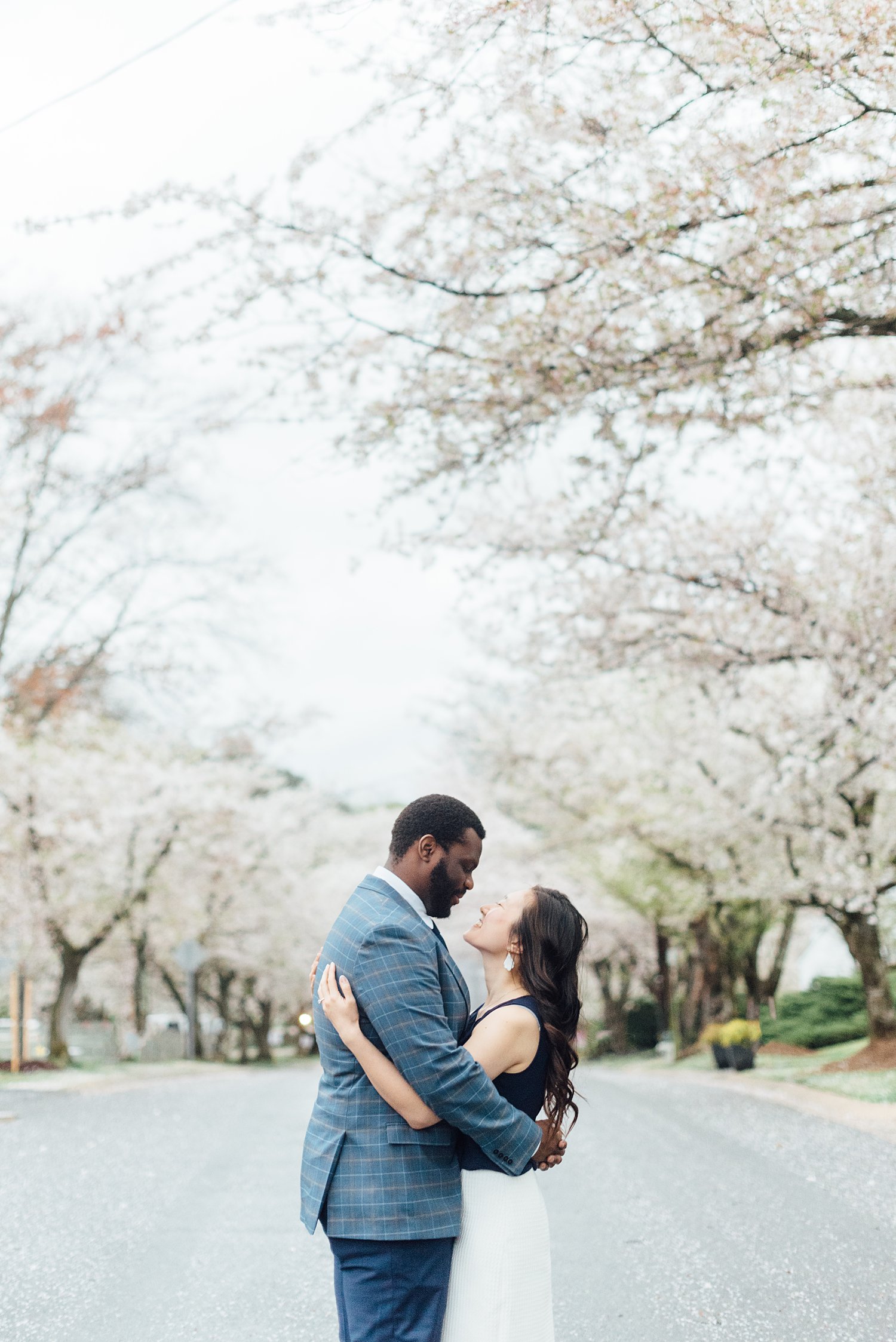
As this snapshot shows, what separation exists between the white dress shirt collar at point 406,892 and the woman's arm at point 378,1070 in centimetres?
24

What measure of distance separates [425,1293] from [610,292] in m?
5.67

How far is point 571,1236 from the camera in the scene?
684cm

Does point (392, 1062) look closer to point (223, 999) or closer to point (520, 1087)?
point (520, 1087)

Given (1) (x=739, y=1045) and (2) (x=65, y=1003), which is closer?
(1) (x=739, y=1045)

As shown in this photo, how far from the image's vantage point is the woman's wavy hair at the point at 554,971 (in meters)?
2.83

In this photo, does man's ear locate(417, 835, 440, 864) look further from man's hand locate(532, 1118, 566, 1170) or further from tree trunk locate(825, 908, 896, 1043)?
tree trunk locate(825, 908, 896, 1043)

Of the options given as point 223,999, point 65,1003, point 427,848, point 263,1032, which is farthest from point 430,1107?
point 263,1032

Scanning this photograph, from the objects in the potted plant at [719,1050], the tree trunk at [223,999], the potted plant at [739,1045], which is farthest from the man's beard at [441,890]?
the tree trunk at [223,999]

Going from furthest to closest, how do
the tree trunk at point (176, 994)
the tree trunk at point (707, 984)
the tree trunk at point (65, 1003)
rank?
the tree trunk at point (176, 994) → the tree trunk at point (707, 984) → the tree trunk at point (65, 1003)

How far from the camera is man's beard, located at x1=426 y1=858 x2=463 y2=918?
276 cm

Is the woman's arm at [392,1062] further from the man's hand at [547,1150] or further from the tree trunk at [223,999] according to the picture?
the tree trunk at [223,999]

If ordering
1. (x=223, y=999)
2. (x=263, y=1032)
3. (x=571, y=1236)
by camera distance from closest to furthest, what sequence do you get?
(x=571, y=1236) < (x=223, y=999) < (x=263, y=1032)

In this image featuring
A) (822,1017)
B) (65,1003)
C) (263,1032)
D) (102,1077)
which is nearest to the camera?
(102,1077)

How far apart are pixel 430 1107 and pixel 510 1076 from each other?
28 cm
